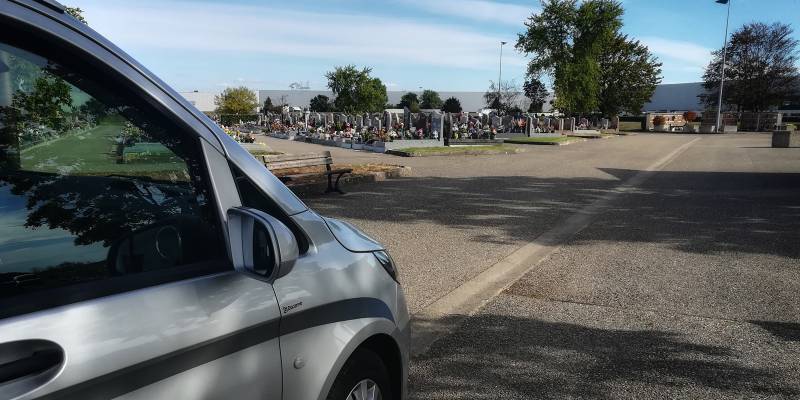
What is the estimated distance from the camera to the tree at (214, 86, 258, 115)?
213 ft

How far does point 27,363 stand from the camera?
1229 mm

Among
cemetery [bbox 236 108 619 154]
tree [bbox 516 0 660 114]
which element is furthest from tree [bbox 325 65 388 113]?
tree [bbox 516 0 660 114]

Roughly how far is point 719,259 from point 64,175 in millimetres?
6753

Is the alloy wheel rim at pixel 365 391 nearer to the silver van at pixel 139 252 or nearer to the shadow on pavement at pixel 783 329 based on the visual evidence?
the silver van at pixel 139 252

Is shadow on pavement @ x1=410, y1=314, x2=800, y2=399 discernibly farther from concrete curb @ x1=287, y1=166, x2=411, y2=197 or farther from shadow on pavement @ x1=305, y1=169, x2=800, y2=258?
concrete curb @ x1=287, y1=166, x2=411, y2=197

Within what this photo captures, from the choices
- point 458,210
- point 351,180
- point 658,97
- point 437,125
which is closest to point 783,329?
point 458,210

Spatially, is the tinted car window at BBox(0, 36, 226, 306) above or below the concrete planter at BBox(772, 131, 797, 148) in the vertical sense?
above

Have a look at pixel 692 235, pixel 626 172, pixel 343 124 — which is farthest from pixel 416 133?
pixel 692 235

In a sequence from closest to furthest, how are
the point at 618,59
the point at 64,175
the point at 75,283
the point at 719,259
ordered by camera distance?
the point at 75,283
the point at 64,175
the point at 719,259
the point at 618,59

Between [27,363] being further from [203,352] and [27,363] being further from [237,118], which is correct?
[237,118]

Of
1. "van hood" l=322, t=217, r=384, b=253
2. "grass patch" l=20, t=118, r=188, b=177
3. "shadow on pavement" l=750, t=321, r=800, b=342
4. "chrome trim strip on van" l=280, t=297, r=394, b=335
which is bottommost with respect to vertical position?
"shadow on pavement" l=750, t=321, r=800, b=342

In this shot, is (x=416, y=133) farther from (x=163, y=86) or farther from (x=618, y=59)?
(x=618, y=59)

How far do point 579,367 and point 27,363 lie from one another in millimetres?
3321

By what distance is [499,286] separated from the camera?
5.55 metres
